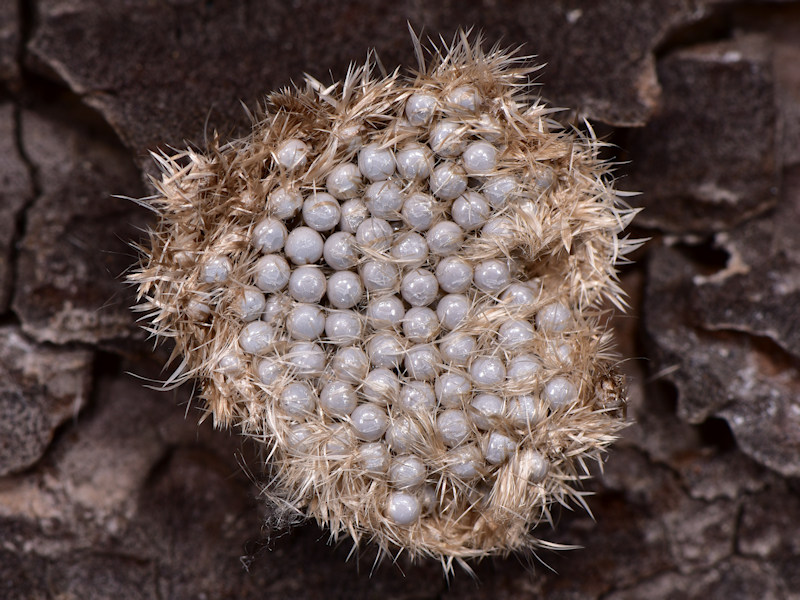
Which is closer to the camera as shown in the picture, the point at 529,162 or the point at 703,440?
the point at 529,162

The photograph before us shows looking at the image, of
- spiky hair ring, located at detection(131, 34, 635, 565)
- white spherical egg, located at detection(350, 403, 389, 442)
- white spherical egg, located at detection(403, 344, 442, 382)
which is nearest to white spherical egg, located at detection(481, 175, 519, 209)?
spiky hair ring, located at detection(131, 34, 635, 565)

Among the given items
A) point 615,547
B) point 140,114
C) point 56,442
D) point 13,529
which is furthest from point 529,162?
point 13,529

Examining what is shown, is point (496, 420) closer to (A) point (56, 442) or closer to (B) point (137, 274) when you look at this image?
(B) point (137, 274)

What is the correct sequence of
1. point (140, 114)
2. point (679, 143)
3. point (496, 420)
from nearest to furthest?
point (496, 420)
point (140, 114)
point (679, 143)

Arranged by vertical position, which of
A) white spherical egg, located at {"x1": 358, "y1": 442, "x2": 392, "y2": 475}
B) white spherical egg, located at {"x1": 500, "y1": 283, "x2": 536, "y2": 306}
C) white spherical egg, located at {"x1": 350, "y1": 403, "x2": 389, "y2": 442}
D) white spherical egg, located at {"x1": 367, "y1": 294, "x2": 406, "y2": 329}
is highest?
white spherical egg, located at {"x1": 367, "y1": 294, "x2": 406, "y2": 329}

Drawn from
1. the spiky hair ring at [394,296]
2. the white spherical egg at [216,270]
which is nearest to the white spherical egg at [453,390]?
the spiky hair ring at [394,296]

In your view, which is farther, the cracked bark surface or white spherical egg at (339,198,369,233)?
the cracked bark surface

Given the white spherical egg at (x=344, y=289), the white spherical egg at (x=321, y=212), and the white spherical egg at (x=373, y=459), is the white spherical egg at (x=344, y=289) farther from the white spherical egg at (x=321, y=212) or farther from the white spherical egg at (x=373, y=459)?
the white spherical egg at (x=373, y=459)

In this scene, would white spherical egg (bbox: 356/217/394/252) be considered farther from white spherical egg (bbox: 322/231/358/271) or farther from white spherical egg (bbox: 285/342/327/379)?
white spherical egg (bbox: 285/342/327/379)
